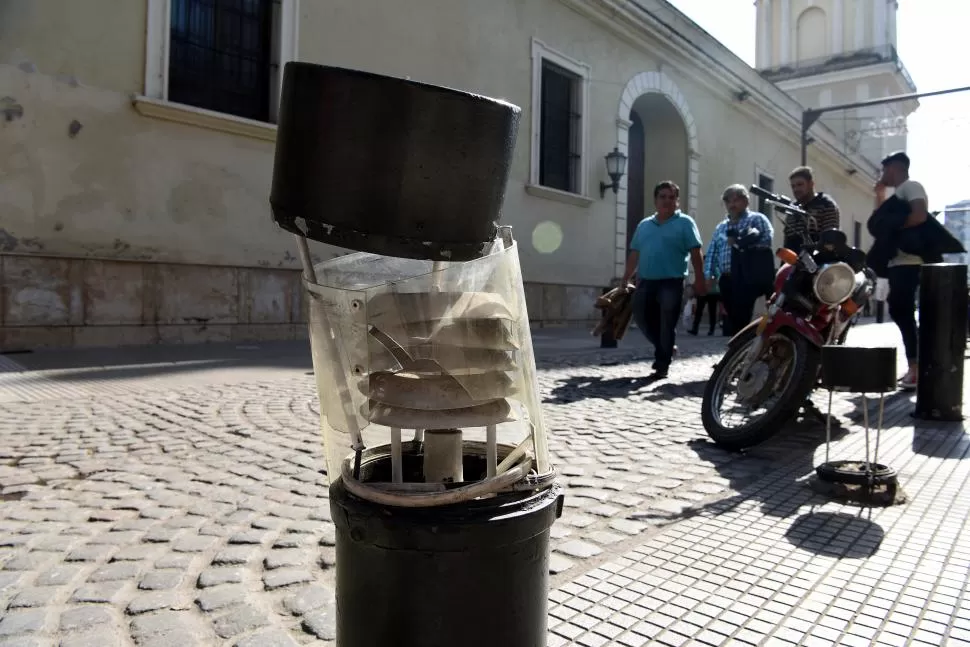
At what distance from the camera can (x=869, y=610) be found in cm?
179

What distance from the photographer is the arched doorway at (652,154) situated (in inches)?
663

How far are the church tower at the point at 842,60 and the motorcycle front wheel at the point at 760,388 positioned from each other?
3239cm

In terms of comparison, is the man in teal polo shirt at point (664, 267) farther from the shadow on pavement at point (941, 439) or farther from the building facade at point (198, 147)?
the building facade at point (198, 147)

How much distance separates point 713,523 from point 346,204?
1.90 metres

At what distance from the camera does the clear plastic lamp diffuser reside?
1169 millimetres

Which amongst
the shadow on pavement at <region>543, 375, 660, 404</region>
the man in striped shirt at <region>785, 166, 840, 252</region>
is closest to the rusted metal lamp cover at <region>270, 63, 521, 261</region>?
the man in striped shirt at <region>785, 166, 840, 252</region>

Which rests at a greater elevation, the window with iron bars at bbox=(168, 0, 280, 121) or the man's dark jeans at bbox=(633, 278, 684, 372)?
the window with iron bars at bbox=(168, 0, 280, 121)

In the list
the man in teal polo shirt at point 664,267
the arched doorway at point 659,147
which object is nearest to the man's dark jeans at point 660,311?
the man in teal polo shirt at point 664,267

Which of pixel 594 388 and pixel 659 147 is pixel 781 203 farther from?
pixel 659 147

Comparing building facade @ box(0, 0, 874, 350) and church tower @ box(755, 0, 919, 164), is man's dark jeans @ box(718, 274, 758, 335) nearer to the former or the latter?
building facade @ box(0, 0, 874, 350)

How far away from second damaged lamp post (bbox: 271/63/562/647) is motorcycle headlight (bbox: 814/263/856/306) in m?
2.95

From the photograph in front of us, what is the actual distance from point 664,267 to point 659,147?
1225 cm

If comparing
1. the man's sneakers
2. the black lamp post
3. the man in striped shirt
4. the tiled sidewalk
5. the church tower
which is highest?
the church tower

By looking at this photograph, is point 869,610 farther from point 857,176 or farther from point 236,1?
point 857,176
